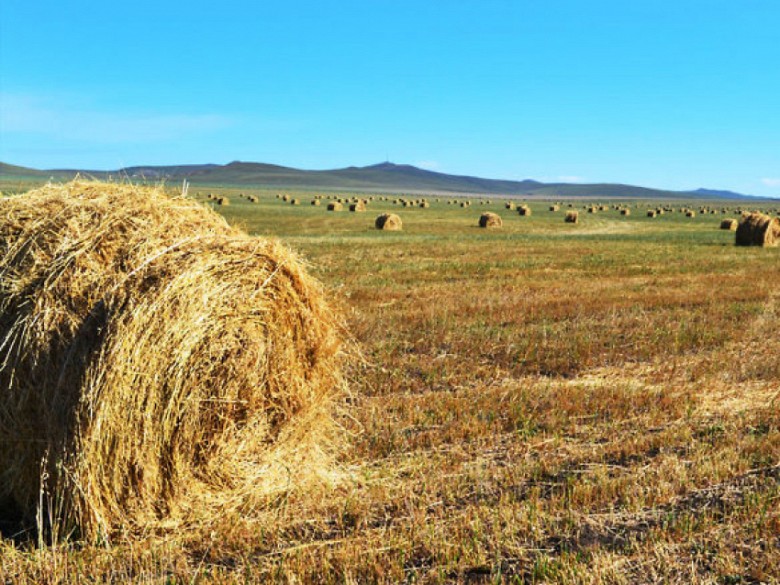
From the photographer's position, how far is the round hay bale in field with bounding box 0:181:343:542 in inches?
213

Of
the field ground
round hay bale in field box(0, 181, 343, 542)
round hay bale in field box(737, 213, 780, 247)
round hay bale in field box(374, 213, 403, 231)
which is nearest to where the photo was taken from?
the field ground

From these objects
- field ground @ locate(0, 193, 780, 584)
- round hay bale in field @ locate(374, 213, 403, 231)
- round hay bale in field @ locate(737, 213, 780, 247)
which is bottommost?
field ground @ locate(0, 193, 780, 584)

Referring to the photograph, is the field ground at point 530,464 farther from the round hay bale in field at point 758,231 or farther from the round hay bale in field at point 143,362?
the round hay bale in field at point 758,231

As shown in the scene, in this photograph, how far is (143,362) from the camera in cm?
549

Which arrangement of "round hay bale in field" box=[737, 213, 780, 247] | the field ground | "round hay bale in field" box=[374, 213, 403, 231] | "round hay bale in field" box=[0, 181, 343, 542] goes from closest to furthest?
the field ground → "round hay bale in field" box=[0, 181, 343, 542] → "round hay bale in field" box=[737, 213, 780, 247] → "round hay bale in field" box=[374, 213, 403, 231]

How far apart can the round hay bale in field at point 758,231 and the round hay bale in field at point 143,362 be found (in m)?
30.5

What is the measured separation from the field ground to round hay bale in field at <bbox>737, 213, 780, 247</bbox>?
18.6 m

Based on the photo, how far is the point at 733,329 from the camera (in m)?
12.9

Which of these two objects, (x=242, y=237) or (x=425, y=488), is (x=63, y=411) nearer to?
(x=242, y=237)

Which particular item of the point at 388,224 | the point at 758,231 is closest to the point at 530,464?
the point at 758,231

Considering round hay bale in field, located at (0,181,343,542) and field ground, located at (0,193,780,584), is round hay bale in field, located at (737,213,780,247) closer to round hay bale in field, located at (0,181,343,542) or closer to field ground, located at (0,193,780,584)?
field ground, located at (0,193,780,584)

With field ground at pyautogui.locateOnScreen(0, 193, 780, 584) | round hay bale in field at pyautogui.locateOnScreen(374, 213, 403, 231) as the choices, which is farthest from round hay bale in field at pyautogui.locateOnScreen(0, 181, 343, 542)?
round hay bale in field at pyautogui.locateOnScreen(374, 213, 403, 231)

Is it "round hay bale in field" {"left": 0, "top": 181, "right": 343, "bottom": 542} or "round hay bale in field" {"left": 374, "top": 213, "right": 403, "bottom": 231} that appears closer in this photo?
"round hay bale in field" {"left": 0, "top": 181, "right": 343, "bottom": 542}

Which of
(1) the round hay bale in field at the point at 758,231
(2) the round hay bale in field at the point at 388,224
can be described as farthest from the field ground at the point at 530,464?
(2) the round hay bale in field at the point at 388,224
